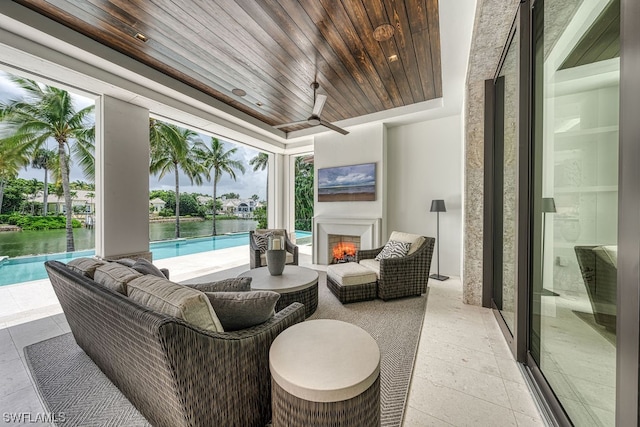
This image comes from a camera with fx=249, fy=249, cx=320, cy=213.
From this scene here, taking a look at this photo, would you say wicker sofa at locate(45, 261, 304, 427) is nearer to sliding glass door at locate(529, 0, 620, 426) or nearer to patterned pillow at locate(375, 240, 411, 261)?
sliding glass door at locate(529, 0, 620, 426)

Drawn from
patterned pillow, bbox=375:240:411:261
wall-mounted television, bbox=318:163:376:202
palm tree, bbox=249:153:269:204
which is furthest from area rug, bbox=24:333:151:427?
palm tree, bbox=249:153:269:204

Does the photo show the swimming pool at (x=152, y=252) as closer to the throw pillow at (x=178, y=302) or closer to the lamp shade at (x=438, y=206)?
the throw pillow at (x=178, y=302)

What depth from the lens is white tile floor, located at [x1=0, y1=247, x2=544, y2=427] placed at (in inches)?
57.7

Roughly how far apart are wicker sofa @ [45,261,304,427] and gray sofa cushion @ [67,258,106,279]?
0.08 metres

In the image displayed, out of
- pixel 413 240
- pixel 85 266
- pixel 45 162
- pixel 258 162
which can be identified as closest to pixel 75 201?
pixel 45 162

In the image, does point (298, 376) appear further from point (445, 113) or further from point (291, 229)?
point (291, 229)

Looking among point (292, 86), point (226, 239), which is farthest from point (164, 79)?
point (226, 239)

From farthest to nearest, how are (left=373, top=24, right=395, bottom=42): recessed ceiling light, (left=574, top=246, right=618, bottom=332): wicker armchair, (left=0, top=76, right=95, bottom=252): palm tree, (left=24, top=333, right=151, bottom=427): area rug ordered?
(left=0, top=76, right=95, bottom=252): palm tree
(left=373, top=24, right=395, bottom=42): recessed ceiling light
(left=24, top=333, right=151, bottom=427): area rug
(left=574, top=246, right=618, bottom=332): wicker armchair

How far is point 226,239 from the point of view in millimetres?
9992

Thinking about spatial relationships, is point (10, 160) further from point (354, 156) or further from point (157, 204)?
point (354, 156)

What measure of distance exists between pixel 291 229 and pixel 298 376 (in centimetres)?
591

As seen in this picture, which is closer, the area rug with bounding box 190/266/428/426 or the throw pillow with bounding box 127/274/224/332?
the throw pillow with bounding box 127/274/224/332

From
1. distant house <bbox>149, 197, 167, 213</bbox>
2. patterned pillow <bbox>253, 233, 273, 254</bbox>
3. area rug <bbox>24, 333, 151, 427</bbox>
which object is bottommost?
area rug <bbox>24, 333, 151, 427</bbox>

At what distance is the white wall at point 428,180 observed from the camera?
4.44 metres
